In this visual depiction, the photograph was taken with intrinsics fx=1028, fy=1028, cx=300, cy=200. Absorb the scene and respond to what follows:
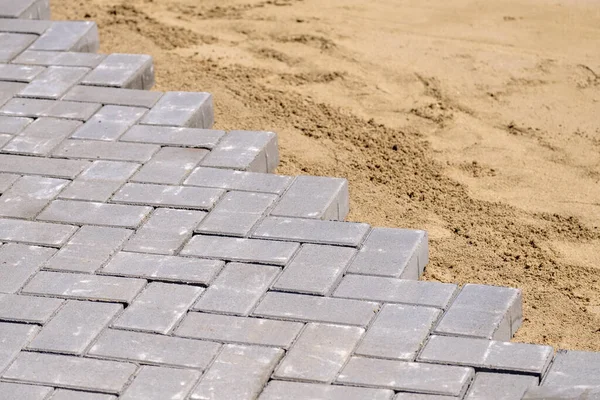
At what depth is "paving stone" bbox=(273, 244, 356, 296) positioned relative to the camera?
441 cm

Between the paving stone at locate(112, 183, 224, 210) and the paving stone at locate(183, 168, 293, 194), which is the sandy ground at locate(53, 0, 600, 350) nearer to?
the paving stone at locate(183, 168, 293, 194)

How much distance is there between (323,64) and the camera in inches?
282

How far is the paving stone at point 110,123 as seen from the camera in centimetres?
574

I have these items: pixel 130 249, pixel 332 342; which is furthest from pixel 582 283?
pixel 130 249

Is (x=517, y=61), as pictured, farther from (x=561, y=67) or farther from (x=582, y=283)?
(x=582, y=283)

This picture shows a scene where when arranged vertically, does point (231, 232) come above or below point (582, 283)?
above

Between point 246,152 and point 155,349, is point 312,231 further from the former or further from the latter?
point 155,349

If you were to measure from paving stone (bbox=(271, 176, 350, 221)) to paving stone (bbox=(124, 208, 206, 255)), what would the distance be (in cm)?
41

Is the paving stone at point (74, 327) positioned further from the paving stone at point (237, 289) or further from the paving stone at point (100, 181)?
the paving stone at point (100, 181)

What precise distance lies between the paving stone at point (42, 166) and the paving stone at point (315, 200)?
116 centimetres

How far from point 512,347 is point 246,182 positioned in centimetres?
178

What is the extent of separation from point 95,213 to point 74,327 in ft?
3.00

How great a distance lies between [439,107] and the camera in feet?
21.6

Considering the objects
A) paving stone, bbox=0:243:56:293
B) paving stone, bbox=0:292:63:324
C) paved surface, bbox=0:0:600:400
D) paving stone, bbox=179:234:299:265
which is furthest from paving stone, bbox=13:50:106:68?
paving stone, bbox=0:292:63:324
